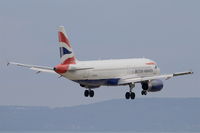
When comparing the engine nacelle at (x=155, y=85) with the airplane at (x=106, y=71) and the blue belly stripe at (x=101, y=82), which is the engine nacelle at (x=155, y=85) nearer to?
the airplane at (x=106, y=71)

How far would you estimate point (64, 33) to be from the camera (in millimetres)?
139375

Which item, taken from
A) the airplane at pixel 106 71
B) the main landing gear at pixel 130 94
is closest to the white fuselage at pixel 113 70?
the airplane at pixel 106 71

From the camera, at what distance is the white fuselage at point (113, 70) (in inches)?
5423

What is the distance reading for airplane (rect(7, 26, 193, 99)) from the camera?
137250 mm

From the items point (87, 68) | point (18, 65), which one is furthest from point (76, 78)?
point (18, 65)

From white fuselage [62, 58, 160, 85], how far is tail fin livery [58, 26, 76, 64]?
4.31ft

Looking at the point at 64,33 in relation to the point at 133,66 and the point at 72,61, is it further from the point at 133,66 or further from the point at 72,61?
the point at 133,66

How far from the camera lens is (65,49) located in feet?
453

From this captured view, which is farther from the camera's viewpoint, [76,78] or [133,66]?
[133,66]

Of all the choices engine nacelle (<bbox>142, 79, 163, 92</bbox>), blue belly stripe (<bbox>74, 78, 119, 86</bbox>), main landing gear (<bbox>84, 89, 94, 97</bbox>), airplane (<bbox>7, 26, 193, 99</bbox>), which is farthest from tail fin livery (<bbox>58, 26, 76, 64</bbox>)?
engine nacelle (<bbox>142, 79, 163, 92</bbox>)

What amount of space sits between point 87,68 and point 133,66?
11.2 metres

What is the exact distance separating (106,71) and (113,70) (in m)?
1.77

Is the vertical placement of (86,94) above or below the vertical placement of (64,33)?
below

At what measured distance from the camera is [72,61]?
137750 millimetres
